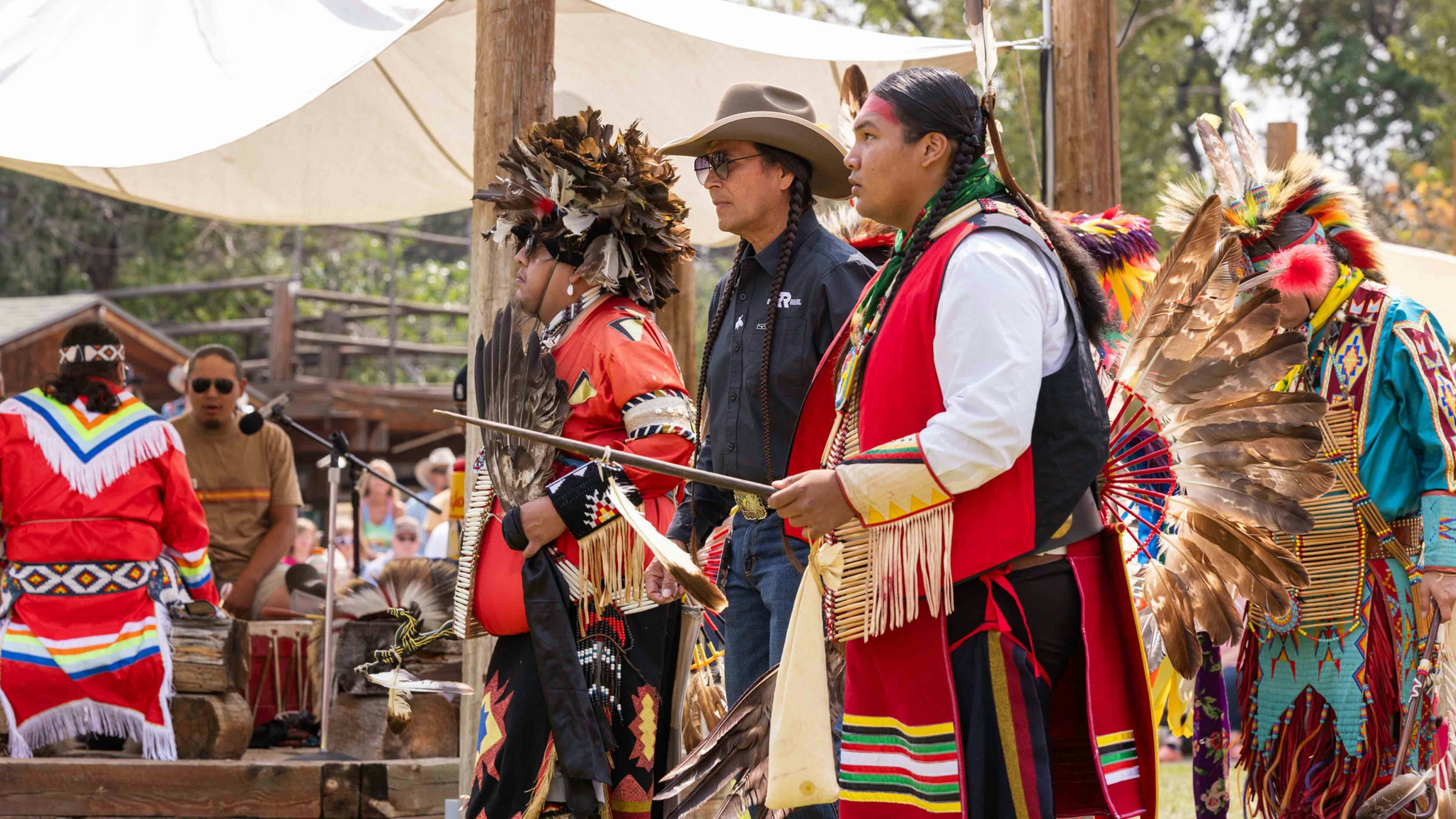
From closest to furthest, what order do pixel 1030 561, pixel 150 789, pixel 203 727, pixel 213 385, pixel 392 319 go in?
pixel 1030 561
pixel 150 789
pixel 203 727
pixel 213 385
pixel 392 319

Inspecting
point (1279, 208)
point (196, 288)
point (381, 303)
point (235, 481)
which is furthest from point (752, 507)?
point (196, 288)

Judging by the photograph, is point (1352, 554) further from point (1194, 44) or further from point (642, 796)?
point (1194, 44)

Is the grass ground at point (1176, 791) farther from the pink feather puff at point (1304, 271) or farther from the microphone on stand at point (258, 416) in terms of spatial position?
the microphone on stand at point (258, 416)

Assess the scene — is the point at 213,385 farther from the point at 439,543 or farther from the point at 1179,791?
the point at 1179,791

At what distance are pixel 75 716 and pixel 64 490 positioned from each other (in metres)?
0.95

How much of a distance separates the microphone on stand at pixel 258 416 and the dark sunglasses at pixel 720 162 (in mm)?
3611

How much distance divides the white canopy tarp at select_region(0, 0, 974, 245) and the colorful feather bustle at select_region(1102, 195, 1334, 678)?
3.05m

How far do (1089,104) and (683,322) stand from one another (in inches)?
76.6

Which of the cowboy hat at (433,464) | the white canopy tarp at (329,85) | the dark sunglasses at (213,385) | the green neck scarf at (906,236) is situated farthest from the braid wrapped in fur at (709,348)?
the cowboy hat at (433,464)

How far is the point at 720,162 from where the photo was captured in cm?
388

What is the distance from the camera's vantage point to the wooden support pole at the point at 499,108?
484cm

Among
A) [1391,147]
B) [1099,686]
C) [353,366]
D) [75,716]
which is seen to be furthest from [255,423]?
[1391,147]

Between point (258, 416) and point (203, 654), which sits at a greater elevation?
point (258, 416)

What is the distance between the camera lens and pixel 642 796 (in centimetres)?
392
